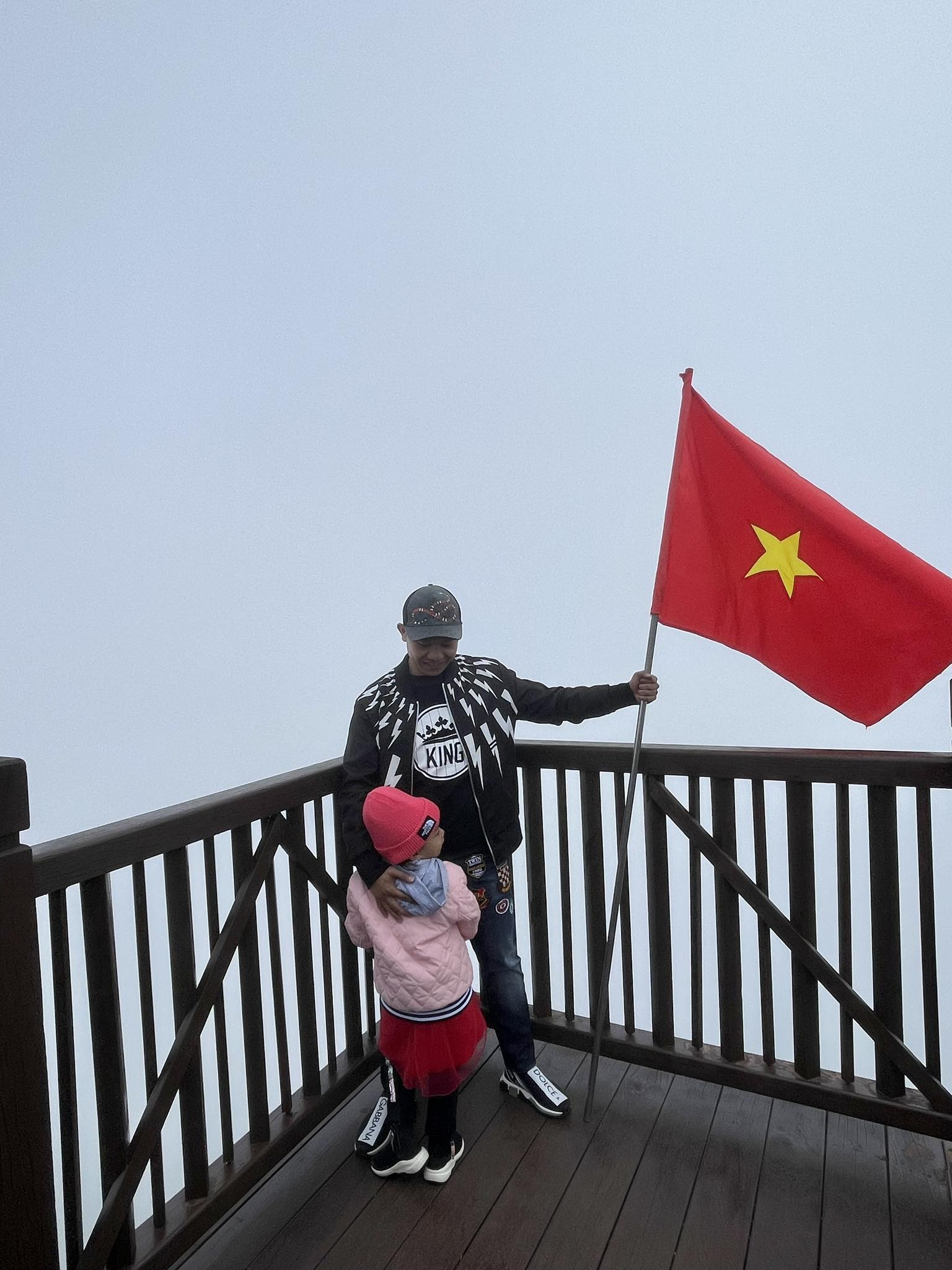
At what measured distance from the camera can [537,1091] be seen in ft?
8.12

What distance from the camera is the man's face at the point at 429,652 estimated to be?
2.37 meters

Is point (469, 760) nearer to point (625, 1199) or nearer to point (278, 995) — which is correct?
point (278, 995)

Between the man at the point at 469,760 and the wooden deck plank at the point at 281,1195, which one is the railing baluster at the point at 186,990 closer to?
the wooden deck plank at the point at 281,1195

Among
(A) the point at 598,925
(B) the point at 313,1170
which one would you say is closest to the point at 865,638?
(A) the point at 598,925

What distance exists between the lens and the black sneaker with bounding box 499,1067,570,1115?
2.43 m

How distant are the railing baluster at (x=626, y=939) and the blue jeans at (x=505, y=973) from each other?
1.16ft

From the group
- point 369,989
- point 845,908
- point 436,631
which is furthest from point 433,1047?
point 845,908

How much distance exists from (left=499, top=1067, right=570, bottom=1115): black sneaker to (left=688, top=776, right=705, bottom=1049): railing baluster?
17.9 inches

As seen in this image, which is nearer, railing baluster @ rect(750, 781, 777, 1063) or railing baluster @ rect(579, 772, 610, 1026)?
railing baluster @ rect(750, 781, 777, 1063)

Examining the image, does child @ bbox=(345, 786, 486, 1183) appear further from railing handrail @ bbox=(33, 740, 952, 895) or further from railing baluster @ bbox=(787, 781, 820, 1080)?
railing baluster @ bbox=(787, 781, 820, 1080)

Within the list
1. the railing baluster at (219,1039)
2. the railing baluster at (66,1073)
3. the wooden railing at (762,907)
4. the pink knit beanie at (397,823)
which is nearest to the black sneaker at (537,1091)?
the wooden railing at (762,907)

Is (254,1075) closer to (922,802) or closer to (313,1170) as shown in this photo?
(313,1170)

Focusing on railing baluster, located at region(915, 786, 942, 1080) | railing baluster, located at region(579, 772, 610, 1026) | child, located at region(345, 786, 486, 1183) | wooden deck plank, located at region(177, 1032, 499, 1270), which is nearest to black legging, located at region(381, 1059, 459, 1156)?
child, located at region(345, 786, 486, 1183)

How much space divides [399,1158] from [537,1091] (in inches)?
18.7
